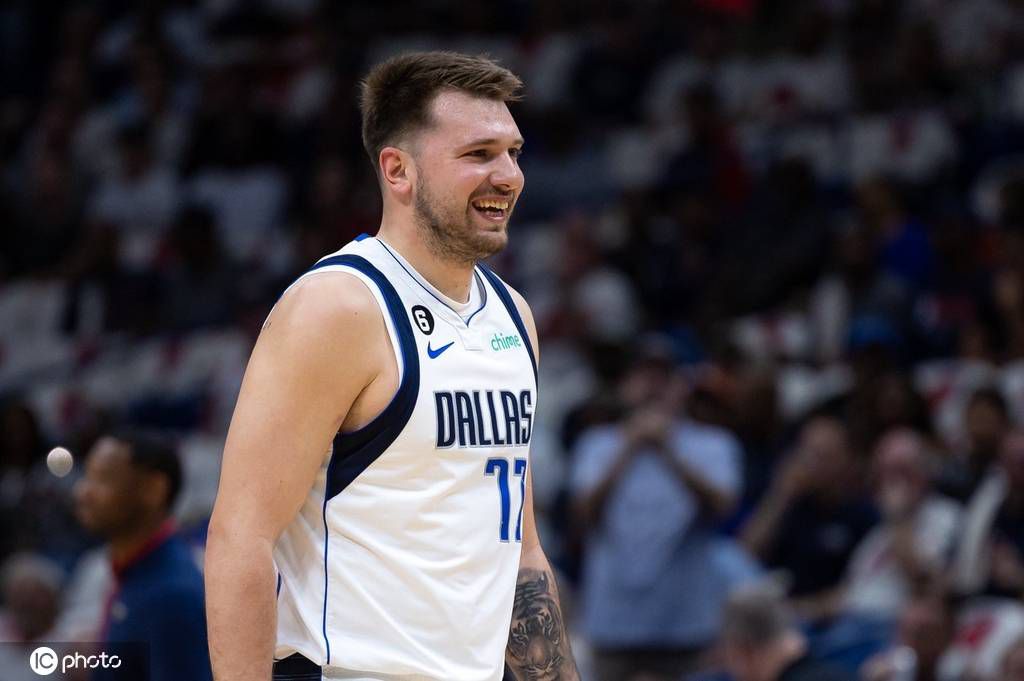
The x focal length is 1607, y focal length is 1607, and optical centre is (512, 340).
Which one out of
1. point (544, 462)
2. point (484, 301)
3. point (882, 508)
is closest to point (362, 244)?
point (484, 301)

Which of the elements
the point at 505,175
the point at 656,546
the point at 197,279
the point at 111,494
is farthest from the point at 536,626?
the point at 197,279

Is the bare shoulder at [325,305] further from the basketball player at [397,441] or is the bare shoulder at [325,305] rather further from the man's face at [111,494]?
the man's face at [111,494]

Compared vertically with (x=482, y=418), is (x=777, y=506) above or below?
below

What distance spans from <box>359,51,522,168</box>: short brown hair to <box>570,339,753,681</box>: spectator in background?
4.97 m

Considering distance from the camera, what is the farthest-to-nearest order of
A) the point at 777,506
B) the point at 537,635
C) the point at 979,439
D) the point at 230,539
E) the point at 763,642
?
1. the point at 777,506
2. the point at 979,439
3. the point at 763,642
4. the point at 537,635
5. the point at 230,539

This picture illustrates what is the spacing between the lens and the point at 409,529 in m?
3.29

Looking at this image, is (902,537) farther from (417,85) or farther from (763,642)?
(417,85)

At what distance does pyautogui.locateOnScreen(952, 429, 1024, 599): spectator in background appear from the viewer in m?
7.46

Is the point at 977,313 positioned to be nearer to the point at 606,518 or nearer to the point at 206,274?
the point at 606,518

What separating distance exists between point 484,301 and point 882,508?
4924 mm

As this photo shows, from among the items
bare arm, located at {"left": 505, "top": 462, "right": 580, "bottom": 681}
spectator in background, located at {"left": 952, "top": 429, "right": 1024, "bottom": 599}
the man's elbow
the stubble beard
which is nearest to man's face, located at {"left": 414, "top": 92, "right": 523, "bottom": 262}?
the stubble beard

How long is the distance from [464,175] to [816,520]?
5.45 meters

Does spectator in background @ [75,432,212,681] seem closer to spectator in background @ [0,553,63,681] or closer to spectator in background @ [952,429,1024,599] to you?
spectator in background @ [0,553,63,681]

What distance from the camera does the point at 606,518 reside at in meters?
8.45
